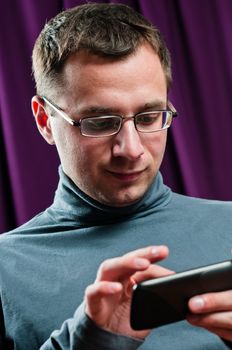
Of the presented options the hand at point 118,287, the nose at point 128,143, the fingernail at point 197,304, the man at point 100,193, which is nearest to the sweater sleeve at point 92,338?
the hand at point 118,287

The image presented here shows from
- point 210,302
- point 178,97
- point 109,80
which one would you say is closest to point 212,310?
point 210,302

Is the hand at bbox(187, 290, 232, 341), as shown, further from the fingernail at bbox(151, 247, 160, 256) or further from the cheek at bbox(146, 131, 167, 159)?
the cheek at bbox(146, 131, 167, 159)

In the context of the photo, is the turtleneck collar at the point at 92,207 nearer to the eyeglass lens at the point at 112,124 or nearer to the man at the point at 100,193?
the man at the point at 100,193

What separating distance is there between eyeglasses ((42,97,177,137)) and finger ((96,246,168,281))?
0.38 metres

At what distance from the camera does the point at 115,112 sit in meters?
0.95

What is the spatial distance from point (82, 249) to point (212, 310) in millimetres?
416

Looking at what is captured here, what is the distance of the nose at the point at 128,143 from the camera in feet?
3.05

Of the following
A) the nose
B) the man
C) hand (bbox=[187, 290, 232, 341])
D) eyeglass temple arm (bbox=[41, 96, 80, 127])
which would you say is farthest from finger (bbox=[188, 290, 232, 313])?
eyeglass temple arm (bbox=[41, 96, 80, 127])

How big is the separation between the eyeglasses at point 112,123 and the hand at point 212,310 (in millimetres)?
423

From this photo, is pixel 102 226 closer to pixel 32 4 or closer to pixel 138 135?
pixel 138 135

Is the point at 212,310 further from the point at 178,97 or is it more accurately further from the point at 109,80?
the point at 178,97

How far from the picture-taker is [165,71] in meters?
1.08

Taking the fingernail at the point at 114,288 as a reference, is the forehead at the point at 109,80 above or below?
above

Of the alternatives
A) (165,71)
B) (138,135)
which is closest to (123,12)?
(165,71)
